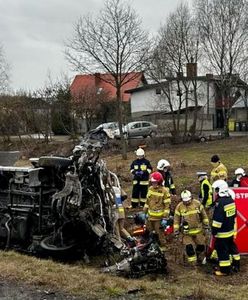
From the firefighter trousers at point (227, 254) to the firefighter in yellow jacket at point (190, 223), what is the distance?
45cm

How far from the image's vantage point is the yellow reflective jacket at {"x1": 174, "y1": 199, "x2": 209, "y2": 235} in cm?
803

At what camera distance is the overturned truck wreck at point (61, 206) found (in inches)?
305

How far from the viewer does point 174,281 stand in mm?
6918

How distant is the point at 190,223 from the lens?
8016mm

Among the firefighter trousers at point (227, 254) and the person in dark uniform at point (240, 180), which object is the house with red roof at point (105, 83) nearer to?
the person in dark uniform at point (240, 180)

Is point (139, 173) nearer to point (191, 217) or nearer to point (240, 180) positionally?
point (240, 180)

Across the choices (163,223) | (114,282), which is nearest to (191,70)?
(163,223)

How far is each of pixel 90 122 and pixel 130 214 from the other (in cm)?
2635

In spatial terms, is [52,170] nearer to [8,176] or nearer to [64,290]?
[8,176]

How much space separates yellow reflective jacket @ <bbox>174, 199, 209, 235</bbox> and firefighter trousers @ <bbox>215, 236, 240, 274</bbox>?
471mm

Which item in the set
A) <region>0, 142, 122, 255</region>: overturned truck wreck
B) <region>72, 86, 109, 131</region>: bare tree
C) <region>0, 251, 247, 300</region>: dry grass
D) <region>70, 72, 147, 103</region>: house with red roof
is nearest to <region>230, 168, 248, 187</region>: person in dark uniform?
<region>0, 251, 247, 300</region>: dry grass

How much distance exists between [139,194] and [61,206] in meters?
5.40

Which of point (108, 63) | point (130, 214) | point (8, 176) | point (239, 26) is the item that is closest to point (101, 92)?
point (239, 26)

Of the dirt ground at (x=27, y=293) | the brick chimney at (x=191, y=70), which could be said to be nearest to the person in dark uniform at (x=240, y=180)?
the dirt ground at (x=27, y=293)
